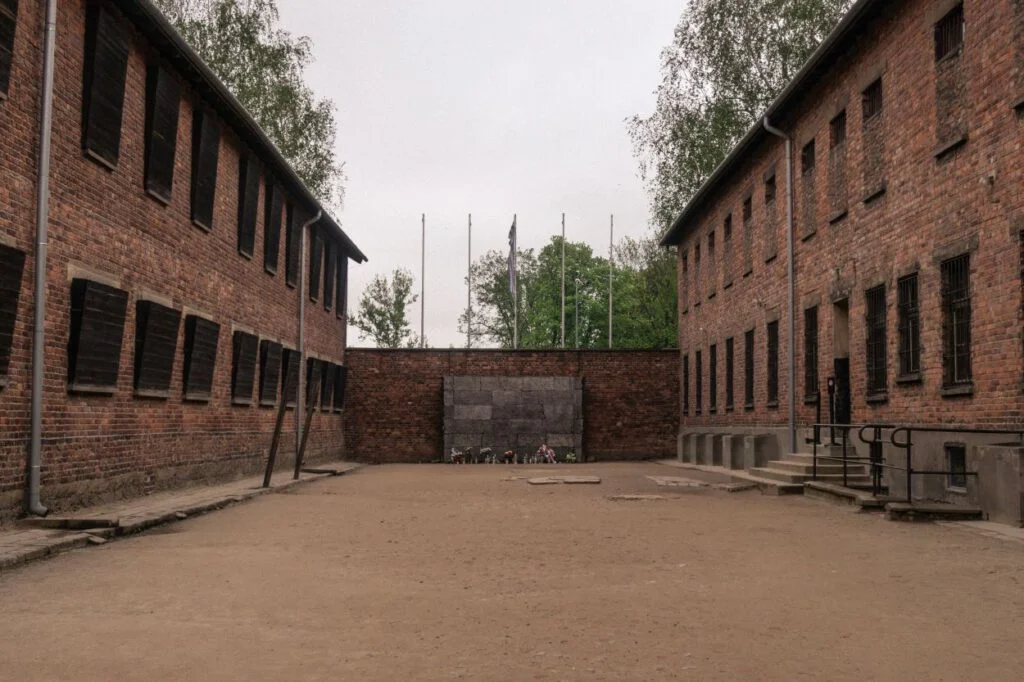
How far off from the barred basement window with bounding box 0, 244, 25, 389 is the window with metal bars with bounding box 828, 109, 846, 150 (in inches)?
563

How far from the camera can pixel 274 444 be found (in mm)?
19594

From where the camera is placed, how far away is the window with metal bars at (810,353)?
22.0 metres

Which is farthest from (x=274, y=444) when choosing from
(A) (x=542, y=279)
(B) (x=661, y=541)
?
(A) (x=542, y=279)

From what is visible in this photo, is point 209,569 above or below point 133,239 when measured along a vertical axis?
below

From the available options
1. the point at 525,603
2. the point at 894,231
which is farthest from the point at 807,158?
the point at 525,603

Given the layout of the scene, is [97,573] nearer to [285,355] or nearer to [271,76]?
[285,355]

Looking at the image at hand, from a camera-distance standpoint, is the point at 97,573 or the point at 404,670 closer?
the point at 404,670

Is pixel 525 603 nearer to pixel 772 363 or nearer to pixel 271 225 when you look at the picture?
pixel 772 363

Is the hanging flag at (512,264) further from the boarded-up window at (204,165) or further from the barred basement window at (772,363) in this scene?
the boarded-up window at (204,165)

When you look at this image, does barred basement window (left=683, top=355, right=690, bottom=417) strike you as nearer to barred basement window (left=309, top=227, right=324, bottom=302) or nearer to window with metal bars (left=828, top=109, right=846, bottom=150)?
barred basement window (left=309, top=227, right=324, bottom=302)

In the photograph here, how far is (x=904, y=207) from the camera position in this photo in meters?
16.7

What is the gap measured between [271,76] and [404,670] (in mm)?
33683

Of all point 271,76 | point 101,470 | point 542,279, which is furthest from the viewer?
point 542,279

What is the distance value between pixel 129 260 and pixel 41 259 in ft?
10.8
